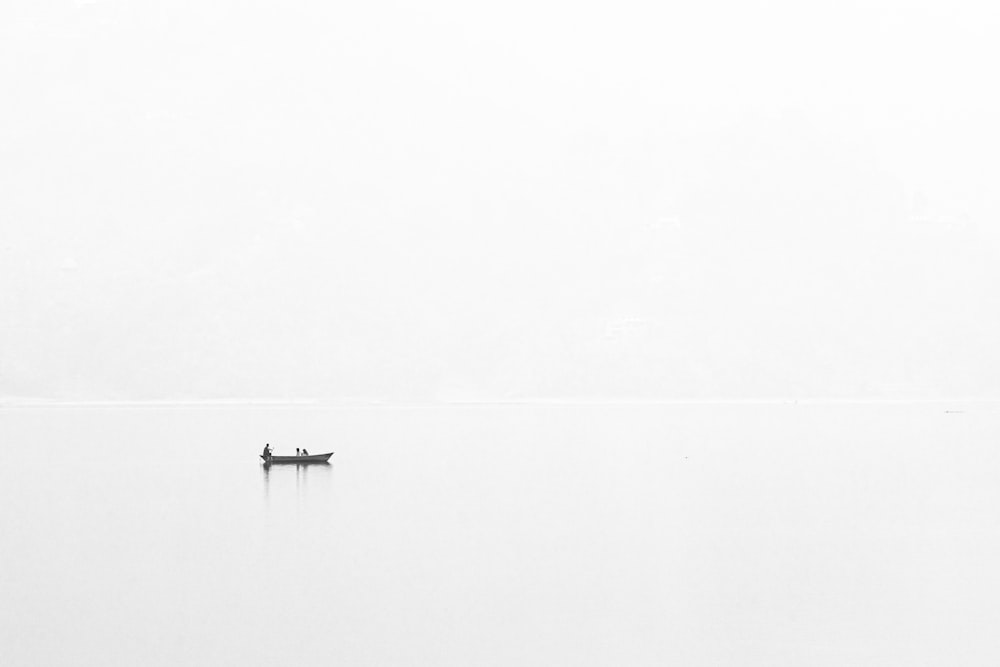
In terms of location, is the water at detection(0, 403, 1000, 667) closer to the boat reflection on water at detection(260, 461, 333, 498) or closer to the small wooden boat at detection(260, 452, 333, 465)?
the boat reflection on water at detection(260, 461, 333, 498)

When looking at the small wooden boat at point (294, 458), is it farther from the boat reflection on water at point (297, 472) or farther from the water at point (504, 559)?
the water at point (504, 559)

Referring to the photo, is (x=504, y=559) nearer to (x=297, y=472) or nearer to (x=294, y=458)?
(x=297, y=472)

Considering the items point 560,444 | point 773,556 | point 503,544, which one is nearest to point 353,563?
point 503,544

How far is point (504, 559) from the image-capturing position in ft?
230

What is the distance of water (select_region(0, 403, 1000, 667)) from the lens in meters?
52.2

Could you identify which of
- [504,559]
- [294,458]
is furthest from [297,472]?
[504,559]

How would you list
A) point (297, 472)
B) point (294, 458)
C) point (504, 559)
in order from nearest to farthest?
point (504, 559) < point (297, 472) < point (294, 458)

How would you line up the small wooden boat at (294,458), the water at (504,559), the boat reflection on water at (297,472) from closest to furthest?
1. the water at (504,559)
2. the boat reflection on water at (297,472)
3. the small wooden boat at (294,458)

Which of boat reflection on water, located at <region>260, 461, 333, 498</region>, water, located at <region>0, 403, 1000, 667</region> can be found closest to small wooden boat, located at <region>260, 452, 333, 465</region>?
boat reflection on water, located at <region>260, 461, 333, 498</region>

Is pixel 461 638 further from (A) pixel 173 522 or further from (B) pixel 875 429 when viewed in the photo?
(B) pixel 875 429

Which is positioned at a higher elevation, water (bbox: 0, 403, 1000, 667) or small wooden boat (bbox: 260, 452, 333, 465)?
small wooden boat (bbox: 260, 452, 333, 465)

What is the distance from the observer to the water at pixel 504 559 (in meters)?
52.2

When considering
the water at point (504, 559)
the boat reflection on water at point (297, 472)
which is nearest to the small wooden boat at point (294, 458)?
the boat reflection on water at point (297, 472)

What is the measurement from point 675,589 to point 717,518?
1002 inches
